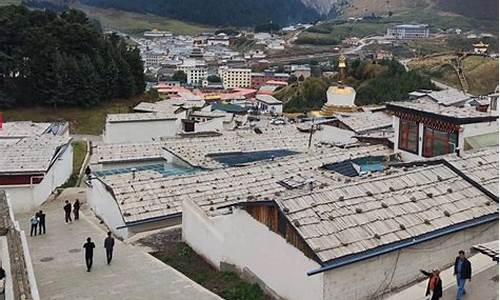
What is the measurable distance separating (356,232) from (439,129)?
8.21 m

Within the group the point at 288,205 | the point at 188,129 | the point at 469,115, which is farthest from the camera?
the point at 188,129

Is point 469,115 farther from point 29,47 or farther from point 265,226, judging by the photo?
point 29,47

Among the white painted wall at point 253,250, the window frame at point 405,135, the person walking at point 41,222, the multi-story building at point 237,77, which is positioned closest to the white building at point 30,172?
the person walking at point 41,222

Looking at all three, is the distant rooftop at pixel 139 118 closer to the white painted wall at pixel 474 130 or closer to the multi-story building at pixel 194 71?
the white painted wall at pixel 474 130

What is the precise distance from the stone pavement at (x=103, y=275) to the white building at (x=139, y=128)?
17416 mm

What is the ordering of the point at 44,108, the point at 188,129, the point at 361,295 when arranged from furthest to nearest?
1. the point at 44,108
2. the point at 188,129
3. the point at 361,295

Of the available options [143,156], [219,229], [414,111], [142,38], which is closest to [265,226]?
[219,229]

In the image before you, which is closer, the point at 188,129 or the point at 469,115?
the point at 469,115

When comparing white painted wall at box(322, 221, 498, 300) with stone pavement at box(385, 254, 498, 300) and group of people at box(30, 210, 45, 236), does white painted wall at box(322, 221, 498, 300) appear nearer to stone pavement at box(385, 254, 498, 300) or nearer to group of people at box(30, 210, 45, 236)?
stone pavement at box(385, 254, 498, 300)

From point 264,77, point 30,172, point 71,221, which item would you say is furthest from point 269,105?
point 264,77

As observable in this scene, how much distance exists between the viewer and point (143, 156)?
26.8 meters

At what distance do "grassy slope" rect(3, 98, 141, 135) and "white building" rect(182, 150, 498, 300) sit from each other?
105 ft

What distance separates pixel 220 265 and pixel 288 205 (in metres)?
3.01

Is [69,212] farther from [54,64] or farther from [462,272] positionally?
[54,64]
